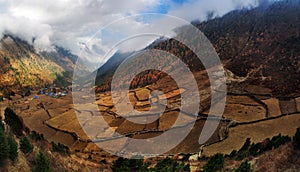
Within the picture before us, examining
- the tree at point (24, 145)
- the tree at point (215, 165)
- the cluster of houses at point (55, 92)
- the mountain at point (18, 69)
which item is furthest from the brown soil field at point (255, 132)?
the mountain at point (18, 69)

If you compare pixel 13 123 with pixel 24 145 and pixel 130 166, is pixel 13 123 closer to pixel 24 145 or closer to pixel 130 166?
pixel 24 145

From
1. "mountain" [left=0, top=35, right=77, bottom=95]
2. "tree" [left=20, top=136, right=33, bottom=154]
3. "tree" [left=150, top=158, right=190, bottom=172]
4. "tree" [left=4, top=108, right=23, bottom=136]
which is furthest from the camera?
"mountain" [left=0, top=35, right=77, bottom=95]

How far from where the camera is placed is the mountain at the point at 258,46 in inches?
2015

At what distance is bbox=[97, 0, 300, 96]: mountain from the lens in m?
51.2

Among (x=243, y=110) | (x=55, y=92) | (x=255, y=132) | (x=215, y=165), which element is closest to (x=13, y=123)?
(x=215, y=165)

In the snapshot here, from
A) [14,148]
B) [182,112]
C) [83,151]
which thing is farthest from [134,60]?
[14,148]

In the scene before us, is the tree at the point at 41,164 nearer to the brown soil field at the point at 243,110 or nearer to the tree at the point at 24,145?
the tree at the point at 24,145

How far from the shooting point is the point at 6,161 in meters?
18.7

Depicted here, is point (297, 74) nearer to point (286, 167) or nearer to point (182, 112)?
point (182, 112)

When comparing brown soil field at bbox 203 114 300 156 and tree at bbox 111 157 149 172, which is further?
brown soil field at bbox 203 114 300 156

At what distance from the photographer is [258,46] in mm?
71312

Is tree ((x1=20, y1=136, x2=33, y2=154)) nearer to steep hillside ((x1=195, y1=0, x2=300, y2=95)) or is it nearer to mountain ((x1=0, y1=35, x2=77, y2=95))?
steep hillside ((x1=195, y1=0, x2=300, y2=95))

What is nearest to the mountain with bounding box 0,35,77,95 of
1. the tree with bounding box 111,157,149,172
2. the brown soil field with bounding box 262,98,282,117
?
the tree with bounding box 111,157,149,172

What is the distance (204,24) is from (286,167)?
93.6 meters
